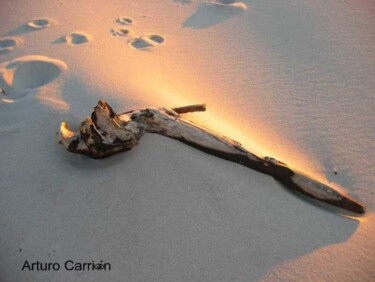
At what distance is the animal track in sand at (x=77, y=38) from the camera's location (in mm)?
2731

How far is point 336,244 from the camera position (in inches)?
65.3

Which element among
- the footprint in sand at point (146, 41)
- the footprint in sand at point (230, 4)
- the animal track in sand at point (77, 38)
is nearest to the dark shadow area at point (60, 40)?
the animal track in sand at point (77, 38)

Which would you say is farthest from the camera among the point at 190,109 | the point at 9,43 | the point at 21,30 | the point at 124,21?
the point at 124,21

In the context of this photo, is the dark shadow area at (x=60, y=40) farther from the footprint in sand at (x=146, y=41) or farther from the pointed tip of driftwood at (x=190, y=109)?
the pointed tip of driftwood at (x=190, y=109)

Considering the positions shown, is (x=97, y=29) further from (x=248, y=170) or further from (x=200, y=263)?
(x=200, y=263)

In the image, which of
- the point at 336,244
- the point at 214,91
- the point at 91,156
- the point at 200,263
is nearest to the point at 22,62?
the point at 91,156

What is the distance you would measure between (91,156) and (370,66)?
2267 millimetres

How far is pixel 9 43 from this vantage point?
8.86ft

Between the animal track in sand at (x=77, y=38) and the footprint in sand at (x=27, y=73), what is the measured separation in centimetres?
33

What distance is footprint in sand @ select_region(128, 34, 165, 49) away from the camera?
9.20 ft

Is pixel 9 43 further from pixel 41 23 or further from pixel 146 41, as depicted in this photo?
pixel 146 41

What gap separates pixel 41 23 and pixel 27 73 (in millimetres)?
810

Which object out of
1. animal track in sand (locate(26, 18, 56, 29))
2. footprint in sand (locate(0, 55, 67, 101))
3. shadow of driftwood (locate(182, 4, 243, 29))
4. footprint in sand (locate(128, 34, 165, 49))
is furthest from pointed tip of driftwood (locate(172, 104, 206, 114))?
animal track in sand (locate(26, 18, 56, 29))

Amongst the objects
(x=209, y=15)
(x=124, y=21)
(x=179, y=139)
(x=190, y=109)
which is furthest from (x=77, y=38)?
(x=179, y=139)
